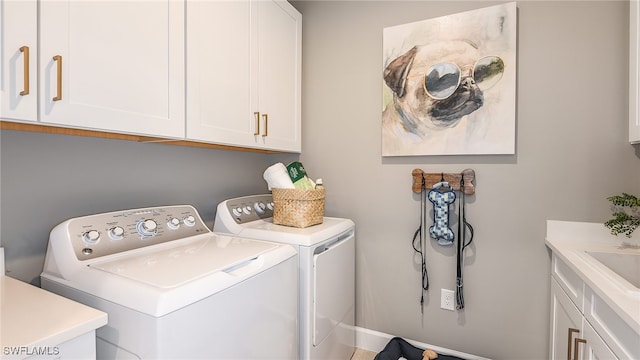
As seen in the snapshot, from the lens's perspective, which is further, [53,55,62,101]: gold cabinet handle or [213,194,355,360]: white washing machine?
[213,194,355,360]: white washing machine

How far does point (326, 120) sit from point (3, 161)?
5.38ft

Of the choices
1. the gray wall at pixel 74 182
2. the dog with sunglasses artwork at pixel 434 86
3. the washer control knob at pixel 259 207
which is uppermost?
the dog with sunglasses artwork at pixel 434 86

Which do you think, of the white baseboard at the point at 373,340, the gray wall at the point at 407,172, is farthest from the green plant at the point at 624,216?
the white baseboard at the point at 373,340

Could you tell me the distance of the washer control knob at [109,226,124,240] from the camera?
123 centimetres

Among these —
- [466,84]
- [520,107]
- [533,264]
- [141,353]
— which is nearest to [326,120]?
[466,84]

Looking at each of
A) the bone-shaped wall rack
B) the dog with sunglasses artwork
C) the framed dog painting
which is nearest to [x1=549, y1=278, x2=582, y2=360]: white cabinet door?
the bone-shaped wall rack

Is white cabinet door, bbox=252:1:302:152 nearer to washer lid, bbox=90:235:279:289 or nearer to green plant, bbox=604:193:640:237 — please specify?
washer lid, bbox=90:235:279:289

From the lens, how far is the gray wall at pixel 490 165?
152cm

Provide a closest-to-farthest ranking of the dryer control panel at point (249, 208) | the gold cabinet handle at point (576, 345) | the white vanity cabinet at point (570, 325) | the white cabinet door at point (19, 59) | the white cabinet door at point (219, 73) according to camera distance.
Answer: the white cabinet door at point (19, 59), the white vanity cabinet at point (570, 325), the gold cabinet handle at point (576, 345), the white cabinet door at point (219, 73), the dryer control panel at point (249, 208)

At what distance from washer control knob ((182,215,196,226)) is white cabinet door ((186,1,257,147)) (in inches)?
17.0

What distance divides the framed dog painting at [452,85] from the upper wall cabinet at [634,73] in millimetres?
442

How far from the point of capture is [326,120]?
218cm

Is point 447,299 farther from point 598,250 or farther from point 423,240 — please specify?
point 598,250

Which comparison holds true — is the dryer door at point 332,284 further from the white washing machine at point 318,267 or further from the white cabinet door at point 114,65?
the white cabinet door at point 114,65
